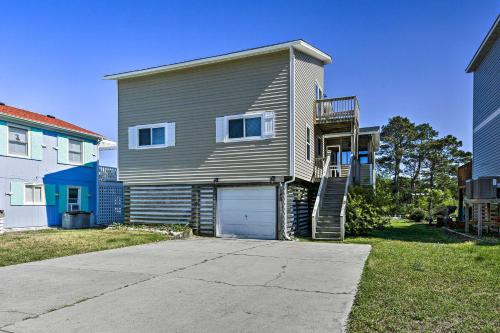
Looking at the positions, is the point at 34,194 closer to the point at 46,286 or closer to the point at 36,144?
the point at 36,144

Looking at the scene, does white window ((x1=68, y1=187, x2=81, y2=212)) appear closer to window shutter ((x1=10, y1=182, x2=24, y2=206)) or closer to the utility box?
the utility box

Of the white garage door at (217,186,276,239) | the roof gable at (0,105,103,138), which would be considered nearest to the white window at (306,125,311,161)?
the white garage door at (217,186,276,239)

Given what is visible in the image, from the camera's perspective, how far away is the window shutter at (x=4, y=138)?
15.5m

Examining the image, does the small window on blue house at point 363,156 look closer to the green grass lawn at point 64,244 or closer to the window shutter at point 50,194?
the green grass lawn at point 64,244

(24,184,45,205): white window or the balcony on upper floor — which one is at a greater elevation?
the balcony on upper floor

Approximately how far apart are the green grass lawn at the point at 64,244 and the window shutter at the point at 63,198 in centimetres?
585

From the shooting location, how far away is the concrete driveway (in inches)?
168

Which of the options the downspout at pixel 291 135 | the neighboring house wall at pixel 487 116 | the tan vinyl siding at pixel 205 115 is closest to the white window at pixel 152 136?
the tan vinyl siding at pixel 205 115

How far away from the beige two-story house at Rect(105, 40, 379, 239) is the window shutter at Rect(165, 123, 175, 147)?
0.04m

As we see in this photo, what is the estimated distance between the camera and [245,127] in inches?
543

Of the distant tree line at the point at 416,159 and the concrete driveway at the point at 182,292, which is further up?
the distant tree line at the point at 416,159

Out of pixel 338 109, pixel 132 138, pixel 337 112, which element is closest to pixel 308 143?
pixel 337 112

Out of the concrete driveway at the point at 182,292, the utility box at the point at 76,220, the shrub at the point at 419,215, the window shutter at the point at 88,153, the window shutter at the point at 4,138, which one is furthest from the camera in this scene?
the shrub at the point at 419,215

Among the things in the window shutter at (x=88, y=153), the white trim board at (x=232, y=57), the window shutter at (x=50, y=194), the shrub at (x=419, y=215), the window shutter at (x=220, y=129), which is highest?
the white trim board at (x=232, y=57)
